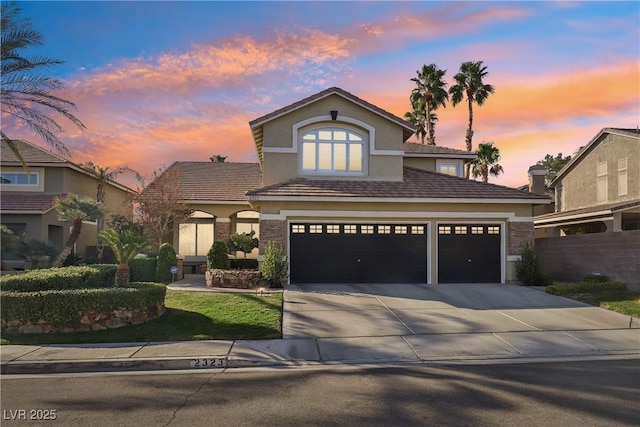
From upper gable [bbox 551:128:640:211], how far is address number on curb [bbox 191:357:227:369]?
25.4 metres

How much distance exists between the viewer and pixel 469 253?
66.0 feet

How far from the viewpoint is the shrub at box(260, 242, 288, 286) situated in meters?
18.1

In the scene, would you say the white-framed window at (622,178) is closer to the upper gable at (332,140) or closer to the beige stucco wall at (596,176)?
the beige stucco wall at (596,176)

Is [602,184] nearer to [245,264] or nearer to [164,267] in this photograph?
[245,264]

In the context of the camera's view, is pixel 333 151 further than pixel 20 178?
No

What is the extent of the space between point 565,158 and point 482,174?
26.1 metres

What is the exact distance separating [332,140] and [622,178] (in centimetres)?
1767

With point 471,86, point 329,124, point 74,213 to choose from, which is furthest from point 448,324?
point 471,86

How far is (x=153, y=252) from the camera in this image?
990 inches

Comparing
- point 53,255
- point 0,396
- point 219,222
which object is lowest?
point 0,396

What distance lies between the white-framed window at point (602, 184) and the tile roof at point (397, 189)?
12.0 meters

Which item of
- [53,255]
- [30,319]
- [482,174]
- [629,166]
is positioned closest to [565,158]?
[482,174]

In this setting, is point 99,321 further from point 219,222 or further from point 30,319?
point 219,222

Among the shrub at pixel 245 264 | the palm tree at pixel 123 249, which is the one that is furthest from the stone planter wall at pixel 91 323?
the shrub at pixel 245 264
